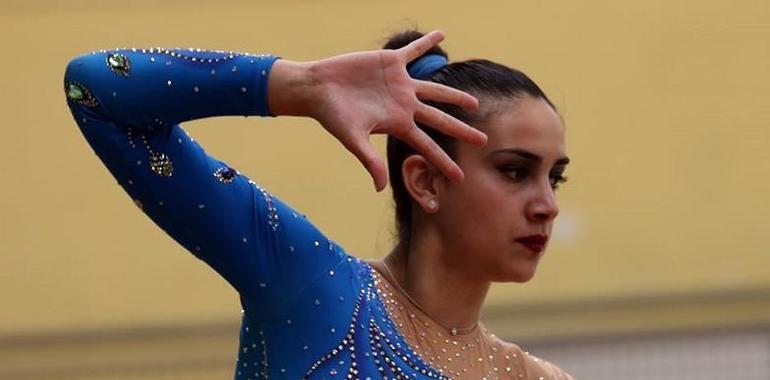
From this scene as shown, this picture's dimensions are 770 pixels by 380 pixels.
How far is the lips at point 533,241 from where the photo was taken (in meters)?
1.81

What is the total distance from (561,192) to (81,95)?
3.18 metres

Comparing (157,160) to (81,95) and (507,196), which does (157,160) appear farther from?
(507,196)

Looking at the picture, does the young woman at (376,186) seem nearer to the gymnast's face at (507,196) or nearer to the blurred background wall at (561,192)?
the gymnast's face at (507,196)

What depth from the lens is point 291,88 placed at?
159cm

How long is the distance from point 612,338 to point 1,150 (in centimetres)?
197

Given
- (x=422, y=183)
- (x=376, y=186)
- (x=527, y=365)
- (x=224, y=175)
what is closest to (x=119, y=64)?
(x=224, y=175)

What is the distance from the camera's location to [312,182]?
15.3 ft

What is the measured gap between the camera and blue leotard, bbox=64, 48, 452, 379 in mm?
1615

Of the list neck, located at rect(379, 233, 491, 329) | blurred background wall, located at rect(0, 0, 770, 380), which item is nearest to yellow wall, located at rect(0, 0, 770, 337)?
blurred background wall, located at rect(0, 0, 770, 380)

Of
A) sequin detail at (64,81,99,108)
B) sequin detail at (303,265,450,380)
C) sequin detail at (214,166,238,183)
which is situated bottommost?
sequin detail at (303,265,450,380)

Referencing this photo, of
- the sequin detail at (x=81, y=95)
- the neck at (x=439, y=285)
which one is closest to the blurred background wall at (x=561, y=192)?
the neck at (x=439, y=285)

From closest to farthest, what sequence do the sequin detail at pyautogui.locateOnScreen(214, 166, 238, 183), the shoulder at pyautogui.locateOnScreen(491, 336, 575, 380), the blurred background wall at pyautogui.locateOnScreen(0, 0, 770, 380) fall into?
1. the sequin detail at pyautogui.locateOnScreen(214, 166, 238, 183)
2. the shoulder at pyautogui.locateOnScreen(491, 336, 575, 380)
3. the blurred background wall at pyautogui.locateOnScreen(0, 0, 770, 380)

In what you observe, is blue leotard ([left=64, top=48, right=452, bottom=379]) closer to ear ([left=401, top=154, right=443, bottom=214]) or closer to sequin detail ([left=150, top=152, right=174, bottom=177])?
sequin detail ([left=150, top=152, right=174, bottom=177])

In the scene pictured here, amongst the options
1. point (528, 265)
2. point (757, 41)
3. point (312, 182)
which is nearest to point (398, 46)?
point (528, 265)
